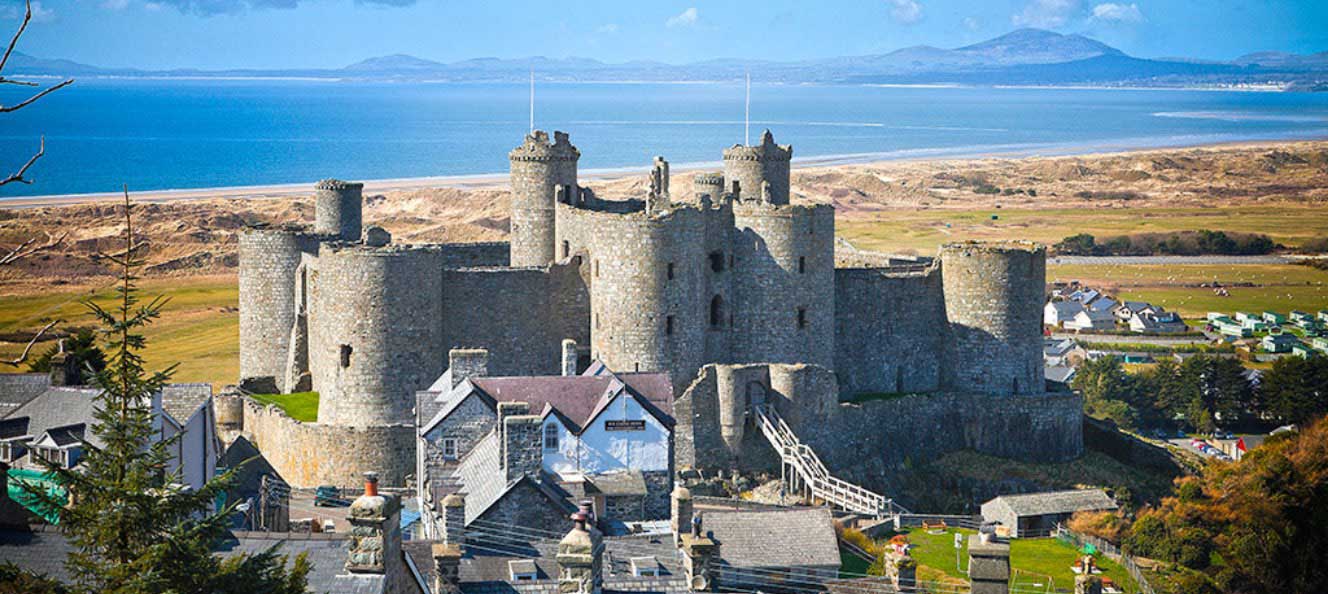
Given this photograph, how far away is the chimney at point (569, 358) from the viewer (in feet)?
143

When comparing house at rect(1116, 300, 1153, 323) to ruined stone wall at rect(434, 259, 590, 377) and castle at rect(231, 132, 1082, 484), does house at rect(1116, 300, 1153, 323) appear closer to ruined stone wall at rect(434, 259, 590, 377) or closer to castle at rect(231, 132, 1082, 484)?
castle at rect(231, 132, 1082, 484)

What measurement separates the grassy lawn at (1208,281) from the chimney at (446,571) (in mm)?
76332

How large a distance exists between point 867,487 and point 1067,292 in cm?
5627

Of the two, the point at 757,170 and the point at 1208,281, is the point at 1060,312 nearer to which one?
the point at 1208,281

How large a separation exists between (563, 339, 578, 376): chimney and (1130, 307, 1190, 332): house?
5340 cm

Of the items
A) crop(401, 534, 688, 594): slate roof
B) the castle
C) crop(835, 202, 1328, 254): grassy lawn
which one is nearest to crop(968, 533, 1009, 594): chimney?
crop(401, 534, 688, 594): slate roof

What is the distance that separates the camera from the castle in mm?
46000

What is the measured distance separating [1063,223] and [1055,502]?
10213 centimetres

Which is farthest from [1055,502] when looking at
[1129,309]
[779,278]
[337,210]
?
[1129,309]

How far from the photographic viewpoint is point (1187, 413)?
6888 cm

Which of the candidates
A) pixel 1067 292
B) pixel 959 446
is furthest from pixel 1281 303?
pixel 959 446

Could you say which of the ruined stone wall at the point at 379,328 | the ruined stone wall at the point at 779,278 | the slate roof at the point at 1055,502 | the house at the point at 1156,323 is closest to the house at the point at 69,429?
the ruined stone wall at the point at 379,328

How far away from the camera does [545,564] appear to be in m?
29.3

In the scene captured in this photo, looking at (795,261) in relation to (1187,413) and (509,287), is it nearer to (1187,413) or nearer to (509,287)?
(509,287)
